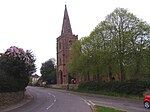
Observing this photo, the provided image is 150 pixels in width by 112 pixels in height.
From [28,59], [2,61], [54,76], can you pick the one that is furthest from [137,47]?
[54,76]

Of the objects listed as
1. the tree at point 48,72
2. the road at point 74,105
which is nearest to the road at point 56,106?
the road at point 74,105

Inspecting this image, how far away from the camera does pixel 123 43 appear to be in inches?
1921

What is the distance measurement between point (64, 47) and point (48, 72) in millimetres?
24521

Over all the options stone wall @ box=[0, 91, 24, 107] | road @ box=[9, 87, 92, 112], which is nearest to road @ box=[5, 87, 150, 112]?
road @ box=[9, 87, 92, 112]

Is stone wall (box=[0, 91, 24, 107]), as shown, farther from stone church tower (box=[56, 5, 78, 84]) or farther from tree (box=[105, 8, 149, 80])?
stone church tower (box=[56, 5, 78, 84])

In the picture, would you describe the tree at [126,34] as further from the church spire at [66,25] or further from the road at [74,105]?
the church spire at [66,25]

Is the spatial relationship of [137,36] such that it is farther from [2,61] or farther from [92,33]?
[2,61]

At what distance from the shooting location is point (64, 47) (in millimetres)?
96938

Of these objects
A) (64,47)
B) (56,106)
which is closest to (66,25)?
(64,47)

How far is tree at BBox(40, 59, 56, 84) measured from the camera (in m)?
113

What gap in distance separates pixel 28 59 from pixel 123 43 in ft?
50.8

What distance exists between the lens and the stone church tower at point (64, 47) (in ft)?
315

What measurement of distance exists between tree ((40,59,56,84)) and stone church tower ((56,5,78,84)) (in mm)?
12162

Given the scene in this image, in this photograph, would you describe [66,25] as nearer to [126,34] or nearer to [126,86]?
[126,34]
